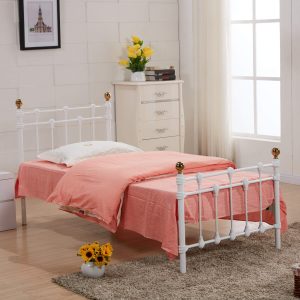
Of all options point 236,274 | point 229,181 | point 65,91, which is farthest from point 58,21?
point 236,274

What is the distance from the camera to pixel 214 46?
8156 millimetres

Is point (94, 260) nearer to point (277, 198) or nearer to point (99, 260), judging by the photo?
point (99, 260)

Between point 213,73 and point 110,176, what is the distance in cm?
313

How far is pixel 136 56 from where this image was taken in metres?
7.99

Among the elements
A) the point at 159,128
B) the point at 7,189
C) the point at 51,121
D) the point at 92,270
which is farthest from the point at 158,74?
the point at 92,270

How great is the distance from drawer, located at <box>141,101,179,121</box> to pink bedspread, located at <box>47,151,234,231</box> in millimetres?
1902

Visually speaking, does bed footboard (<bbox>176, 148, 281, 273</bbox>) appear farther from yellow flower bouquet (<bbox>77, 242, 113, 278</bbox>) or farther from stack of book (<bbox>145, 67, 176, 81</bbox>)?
stack of book (<bbox>145, 67, 176, 81</bbox>)

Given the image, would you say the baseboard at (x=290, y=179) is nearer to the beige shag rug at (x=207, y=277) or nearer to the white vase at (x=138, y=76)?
Result: the white vase at (x=138, y=76)

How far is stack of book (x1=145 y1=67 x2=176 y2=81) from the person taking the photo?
8.08 metres

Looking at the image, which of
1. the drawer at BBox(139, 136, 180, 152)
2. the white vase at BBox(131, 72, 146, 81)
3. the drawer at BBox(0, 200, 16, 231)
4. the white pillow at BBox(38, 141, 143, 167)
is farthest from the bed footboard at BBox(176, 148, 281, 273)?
the white vase at BBox(131, 72, 146, 81)

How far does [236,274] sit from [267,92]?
3.48m

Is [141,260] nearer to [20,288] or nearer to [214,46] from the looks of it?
[20,288]

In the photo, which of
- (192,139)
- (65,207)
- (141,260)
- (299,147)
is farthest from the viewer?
(192,139)

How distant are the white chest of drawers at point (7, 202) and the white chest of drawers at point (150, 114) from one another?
2.06m
